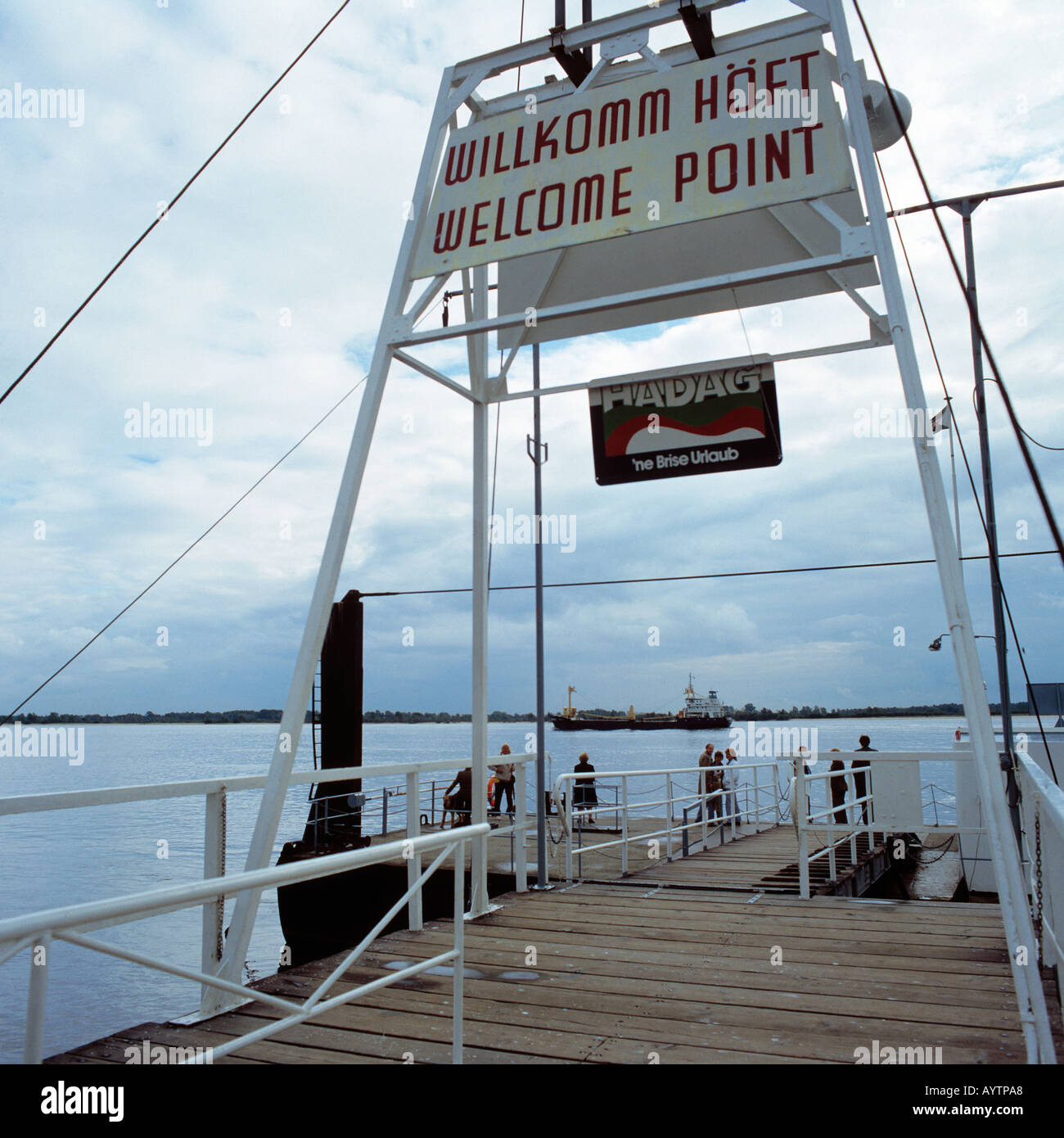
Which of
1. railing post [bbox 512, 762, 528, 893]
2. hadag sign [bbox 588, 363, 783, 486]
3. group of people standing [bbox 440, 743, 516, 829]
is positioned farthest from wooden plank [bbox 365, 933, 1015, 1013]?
group of people standing [bbox 440, 743, 516, 829]

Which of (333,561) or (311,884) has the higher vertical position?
(333,561)

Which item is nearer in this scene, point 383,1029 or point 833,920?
point 383,1029

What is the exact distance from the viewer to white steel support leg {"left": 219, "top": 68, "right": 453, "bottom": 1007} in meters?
4.56

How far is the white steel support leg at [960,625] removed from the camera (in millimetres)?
3486

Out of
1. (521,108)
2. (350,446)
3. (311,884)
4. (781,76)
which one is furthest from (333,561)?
(311,884)

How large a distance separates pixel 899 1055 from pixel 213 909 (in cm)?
319

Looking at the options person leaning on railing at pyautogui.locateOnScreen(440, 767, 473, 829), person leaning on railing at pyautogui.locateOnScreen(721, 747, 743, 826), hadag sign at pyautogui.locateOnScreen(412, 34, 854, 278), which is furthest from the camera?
person leaning on railing at pyautogui.locateOnScreen(440, 767, 473, 829)

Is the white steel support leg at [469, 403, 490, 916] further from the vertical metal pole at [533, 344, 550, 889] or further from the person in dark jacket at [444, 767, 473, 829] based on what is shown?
the person in dark jacket at [444, 767, 473, 829]

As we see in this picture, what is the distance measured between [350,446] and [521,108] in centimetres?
272

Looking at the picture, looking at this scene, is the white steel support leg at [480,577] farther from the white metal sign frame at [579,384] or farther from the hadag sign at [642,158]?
the hadag sign at [642,158]

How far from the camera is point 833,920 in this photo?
21.9 feet

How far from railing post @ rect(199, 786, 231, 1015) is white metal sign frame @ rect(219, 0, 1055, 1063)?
0.10 meters
